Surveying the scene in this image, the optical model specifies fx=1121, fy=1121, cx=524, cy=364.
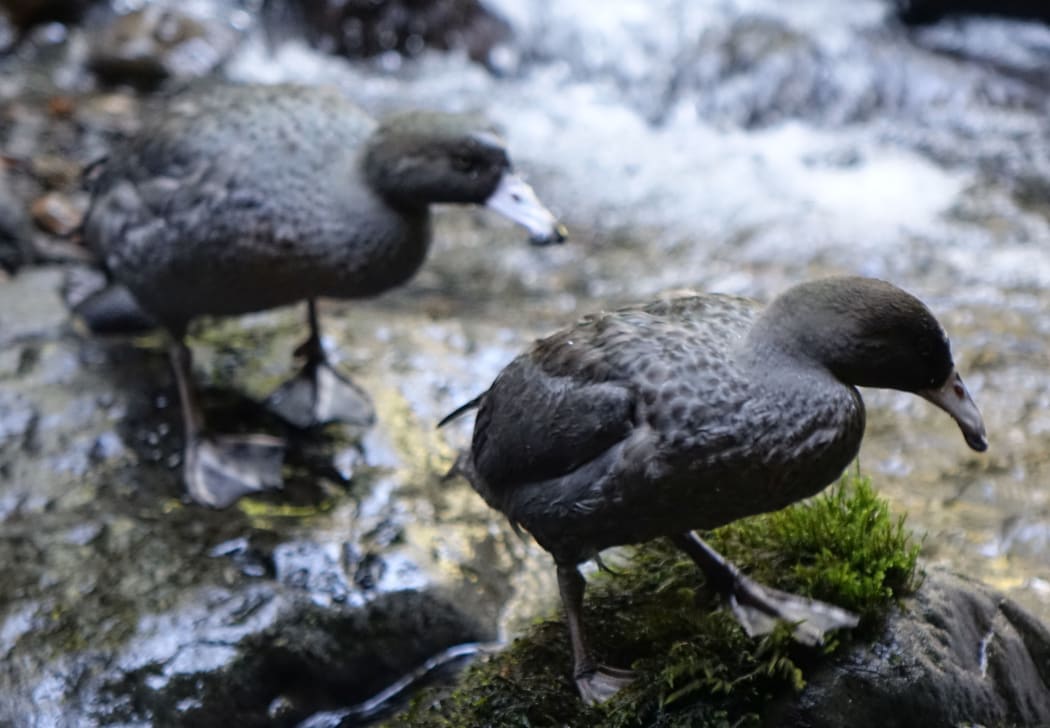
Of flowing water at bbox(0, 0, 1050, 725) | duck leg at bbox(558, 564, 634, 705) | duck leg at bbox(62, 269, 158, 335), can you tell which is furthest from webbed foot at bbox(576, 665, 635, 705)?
duck leg at bbox(62, 269, 158, 335)

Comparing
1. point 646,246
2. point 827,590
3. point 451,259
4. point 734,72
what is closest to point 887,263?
point 646,246

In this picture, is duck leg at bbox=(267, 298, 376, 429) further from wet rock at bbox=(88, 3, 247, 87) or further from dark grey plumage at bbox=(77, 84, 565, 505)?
wet rock at bbox=(88, 3, 247, 87)

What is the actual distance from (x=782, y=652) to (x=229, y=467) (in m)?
2.56

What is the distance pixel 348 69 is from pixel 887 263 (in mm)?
6017

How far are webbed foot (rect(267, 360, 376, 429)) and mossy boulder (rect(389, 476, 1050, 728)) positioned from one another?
5.69 ft

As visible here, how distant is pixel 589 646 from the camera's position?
11.4ft

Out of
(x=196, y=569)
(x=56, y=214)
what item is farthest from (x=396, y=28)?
(x=196, y=569)

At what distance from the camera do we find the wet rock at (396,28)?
11438 mm

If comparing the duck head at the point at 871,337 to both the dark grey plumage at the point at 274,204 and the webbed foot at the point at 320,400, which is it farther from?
the webbed foot at the point at 320,400

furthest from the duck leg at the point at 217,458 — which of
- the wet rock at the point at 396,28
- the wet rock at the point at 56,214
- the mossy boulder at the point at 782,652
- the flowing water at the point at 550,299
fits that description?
the wet rock at the point at 396,28

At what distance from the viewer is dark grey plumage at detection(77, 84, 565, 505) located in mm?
4562

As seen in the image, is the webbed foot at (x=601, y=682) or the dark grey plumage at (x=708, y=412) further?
the webbed foot at (x=601, y=682)

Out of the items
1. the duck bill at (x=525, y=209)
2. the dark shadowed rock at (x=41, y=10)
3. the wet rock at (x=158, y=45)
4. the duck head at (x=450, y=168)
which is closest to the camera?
the duck bill at (x=525, y=209)

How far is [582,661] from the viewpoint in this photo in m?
3.37
